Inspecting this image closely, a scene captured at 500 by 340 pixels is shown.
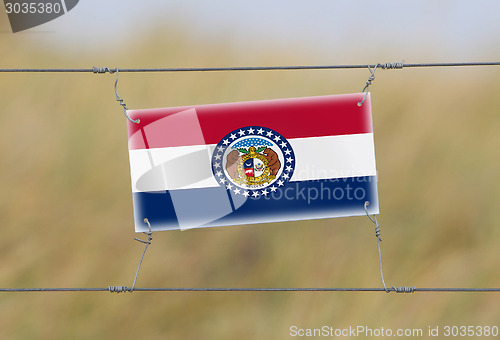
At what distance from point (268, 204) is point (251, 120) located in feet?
2.02

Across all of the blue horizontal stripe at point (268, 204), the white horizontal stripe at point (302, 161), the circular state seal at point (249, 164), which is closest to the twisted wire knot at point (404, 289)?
the blue horizontal stripe at point (268, 204)

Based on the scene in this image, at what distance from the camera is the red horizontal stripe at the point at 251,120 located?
4.18 m

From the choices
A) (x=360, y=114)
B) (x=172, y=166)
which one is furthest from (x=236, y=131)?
(x=360, y=114)

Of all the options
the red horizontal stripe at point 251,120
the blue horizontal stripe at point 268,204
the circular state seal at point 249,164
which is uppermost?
the red horizontal stripe at point 251,120

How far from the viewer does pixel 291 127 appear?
4215 mm

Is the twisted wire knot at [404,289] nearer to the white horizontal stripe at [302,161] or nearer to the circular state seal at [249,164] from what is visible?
the white horizontal stripe at [302,161]

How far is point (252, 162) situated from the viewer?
418cm

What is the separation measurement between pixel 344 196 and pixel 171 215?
125cm

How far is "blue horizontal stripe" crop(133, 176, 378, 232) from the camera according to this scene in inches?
164

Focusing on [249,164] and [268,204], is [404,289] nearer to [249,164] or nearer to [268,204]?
[268,204]

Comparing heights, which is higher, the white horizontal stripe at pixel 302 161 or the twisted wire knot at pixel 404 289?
the white horizontal stripe at pixel 302 161

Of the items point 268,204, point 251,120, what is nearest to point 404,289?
point 268,204

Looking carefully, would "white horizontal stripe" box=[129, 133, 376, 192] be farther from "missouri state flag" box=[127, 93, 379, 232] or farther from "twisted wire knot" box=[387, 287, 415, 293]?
"twisted wire knot" box=[387, 287, 415, 293]

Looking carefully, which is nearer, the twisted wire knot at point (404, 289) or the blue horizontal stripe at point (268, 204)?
the twisted wire knot at point (404, 289)
